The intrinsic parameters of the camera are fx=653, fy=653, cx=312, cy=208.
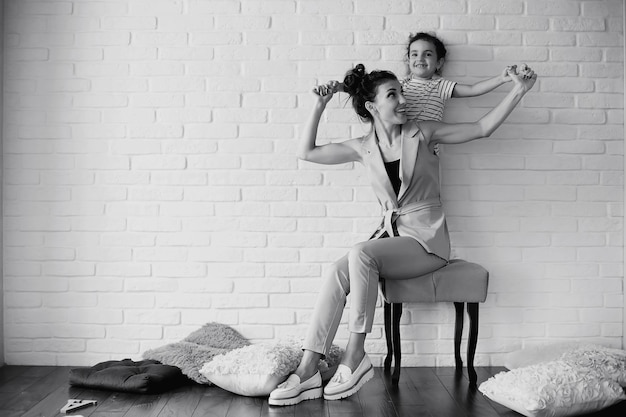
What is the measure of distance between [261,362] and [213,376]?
26cm

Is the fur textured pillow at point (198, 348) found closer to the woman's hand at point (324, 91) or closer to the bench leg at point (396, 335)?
the bench leg at point (396, 335)

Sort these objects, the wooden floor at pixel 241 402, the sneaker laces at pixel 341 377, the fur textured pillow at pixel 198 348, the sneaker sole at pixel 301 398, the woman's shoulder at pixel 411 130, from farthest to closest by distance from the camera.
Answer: the woman's shoulder at pixel 411 130, the fur textured pillow at pixel 198 348, the sneaker laces at pixel 341 377, the sneaker sole at pixel 301 398, the wooden floor at pixel 241 402

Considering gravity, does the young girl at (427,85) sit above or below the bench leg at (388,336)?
above

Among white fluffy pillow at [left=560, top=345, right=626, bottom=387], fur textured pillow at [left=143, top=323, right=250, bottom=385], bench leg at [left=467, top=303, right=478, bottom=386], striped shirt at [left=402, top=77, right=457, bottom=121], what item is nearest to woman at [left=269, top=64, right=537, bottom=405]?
striped shirt at [left=402, top=77, right=457, bottom=121]

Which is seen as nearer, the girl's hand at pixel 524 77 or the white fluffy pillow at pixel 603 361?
the white fluffy pillow at pixel 603 361

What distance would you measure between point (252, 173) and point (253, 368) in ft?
3.72

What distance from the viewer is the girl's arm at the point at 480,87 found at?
11.0 feet

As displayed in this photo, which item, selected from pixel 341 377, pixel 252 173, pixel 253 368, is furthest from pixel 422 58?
pixel 253 368

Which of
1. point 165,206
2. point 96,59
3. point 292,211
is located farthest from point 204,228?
point 96,59

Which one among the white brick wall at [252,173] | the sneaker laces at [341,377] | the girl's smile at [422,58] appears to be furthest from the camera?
the white brick wall at [252,173]

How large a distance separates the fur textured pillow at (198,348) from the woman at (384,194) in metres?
0.54

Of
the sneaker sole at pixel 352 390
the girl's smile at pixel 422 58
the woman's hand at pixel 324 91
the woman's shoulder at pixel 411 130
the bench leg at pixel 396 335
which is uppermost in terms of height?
the girl's smile at pixel 422 58

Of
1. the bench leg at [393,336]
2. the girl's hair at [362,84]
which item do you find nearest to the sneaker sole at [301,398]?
the bench leg at [393,336]

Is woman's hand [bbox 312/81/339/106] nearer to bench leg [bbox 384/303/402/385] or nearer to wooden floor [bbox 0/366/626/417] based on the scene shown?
bench leg [bbox 384/303/402/385]
